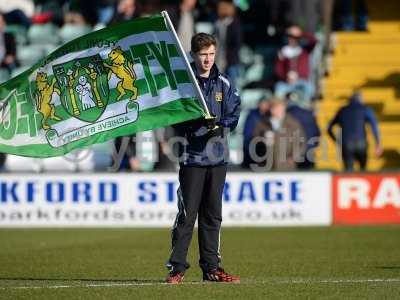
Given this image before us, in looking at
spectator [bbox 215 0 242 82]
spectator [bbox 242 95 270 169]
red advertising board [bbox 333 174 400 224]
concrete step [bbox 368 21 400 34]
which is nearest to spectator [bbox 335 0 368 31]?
concrete step [bbox 368 21 400 34]

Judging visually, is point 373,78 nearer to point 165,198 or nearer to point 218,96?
point 165,198

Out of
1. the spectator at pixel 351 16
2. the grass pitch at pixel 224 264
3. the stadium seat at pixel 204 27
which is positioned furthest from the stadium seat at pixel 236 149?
the spectator at pixel 351 16

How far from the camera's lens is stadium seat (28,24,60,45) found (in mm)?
27172

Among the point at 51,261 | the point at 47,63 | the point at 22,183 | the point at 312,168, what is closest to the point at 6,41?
the point at 22,183

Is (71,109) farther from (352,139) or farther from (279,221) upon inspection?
Answer: (352,139)

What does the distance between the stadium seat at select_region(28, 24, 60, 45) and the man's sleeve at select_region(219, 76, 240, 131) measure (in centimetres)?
1557

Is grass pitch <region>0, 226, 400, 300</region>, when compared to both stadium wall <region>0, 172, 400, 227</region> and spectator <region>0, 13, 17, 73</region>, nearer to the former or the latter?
stadium wall <region>0, 172, 400, 227</region>

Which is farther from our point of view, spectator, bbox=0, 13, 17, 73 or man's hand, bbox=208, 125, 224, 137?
spectator, bbox=0, 13, 17, 73

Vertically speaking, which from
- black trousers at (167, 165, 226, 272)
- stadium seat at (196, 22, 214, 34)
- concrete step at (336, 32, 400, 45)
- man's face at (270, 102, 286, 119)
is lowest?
black trousers at (167, 165, 226, 272)

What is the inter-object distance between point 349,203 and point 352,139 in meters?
1.54

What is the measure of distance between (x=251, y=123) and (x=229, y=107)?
10645 mm

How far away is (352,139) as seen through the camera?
878 inches

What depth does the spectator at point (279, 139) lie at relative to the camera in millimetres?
21922

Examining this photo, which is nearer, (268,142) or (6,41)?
(268,142)
